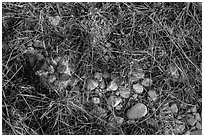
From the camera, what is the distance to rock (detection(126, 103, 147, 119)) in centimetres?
205

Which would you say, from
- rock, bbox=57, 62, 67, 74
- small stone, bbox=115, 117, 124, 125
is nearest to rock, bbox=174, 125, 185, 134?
small stone, bbox=115, 117, 124, 125

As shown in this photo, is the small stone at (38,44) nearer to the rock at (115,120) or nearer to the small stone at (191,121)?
the rock at (115,120)

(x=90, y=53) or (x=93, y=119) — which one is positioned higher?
(x=90, y=53)

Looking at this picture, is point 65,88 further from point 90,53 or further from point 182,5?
point 182,5

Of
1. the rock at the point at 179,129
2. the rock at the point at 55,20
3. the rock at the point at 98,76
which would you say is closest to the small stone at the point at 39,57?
the rock at the point at 55,20

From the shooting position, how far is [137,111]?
80.8 inches

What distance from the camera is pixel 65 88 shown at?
2033 millimetres

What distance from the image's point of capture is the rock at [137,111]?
2047mm

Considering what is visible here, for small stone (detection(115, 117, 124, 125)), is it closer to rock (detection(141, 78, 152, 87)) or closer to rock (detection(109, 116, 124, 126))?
rock (detection(109, 116, 124, 126))

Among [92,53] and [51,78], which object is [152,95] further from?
[51,78]

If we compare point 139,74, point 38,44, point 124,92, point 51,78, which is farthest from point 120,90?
point 38,44

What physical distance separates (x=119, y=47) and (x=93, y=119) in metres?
0.44

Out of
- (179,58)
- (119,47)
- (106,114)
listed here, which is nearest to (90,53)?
(119,47)

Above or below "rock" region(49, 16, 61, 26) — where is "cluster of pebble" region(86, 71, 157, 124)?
below
